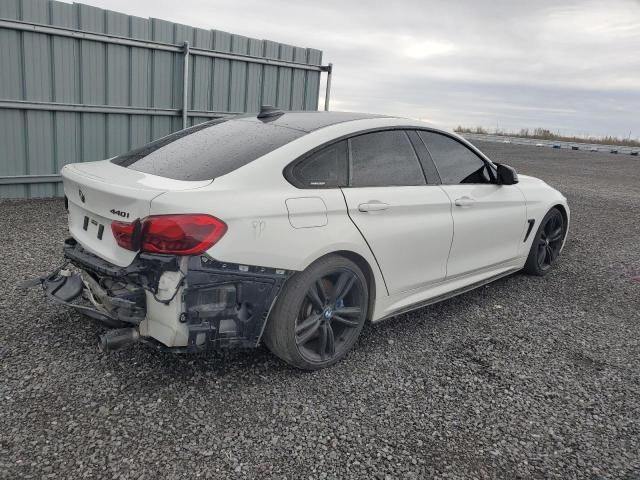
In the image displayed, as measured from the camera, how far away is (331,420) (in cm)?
292

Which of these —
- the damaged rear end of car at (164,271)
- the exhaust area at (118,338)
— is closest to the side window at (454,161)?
the damaged rear end of car at (164,271)

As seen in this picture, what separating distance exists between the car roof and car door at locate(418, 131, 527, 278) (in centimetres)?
57

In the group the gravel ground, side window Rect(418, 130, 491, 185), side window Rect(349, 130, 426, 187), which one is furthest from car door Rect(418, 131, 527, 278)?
the gravel ground

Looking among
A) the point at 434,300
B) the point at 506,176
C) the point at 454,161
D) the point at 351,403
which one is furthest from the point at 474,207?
the point at 351,403

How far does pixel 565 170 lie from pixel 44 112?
1547cm

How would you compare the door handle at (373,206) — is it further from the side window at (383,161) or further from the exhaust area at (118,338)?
the exhaust area at (118,338)

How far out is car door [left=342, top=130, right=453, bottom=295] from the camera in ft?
11.5

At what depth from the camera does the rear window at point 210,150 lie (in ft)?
10.5

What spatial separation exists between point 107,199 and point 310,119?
1.52m

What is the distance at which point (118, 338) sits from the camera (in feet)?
9.46

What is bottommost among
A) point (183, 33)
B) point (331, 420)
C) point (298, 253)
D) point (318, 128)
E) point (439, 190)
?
point (331, 420)

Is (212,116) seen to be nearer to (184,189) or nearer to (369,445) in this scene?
(184,189)

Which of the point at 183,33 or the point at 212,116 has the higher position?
the point at 183,33

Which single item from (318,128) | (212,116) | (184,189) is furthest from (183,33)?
(184,189)
